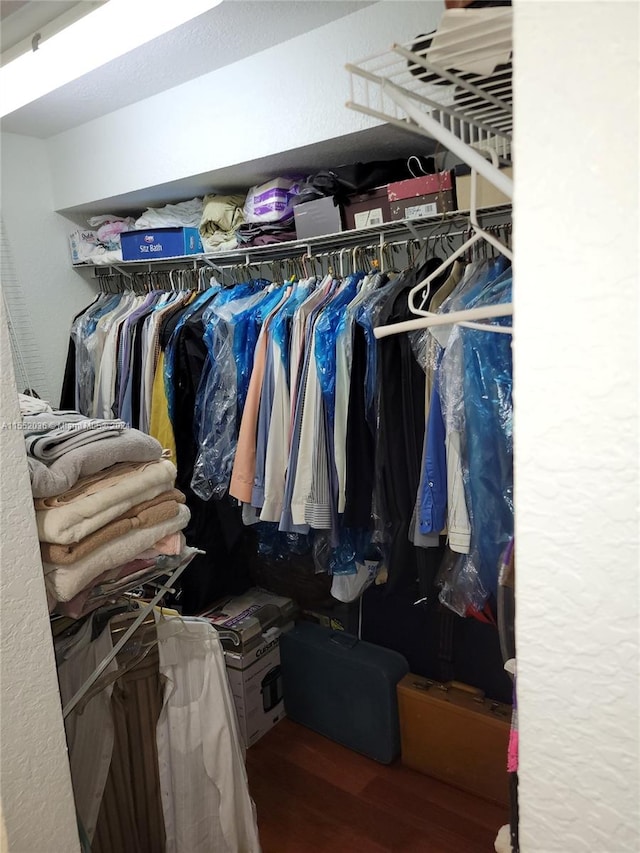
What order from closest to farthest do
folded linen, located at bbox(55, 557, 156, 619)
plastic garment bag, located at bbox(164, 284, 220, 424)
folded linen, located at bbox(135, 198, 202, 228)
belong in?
folded linen, located at bbox(55, 557, 156, 619) → plastic garment bag, located at bbox(164, 284, 220, 424) → folded linen, located at bbox(135, 198, 202, 228)

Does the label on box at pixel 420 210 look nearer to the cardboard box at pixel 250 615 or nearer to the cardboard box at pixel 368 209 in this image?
the cardboard box at pixel 368 209

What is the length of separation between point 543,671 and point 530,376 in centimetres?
28

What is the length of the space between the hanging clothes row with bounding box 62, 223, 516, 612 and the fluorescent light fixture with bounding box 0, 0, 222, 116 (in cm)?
86

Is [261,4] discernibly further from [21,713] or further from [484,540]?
[21,713]

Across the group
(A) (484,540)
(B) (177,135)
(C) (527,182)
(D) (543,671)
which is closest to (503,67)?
(C) (527,182)

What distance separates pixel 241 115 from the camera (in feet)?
6.97

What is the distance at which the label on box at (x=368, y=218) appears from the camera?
198cm

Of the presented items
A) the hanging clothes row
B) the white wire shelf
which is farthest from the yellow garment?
the white wire shelf

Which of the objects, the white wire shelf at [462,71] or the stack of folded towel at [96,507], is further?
the stack of folded towel at [96,507]

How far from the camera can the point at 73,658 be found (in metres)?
1.35

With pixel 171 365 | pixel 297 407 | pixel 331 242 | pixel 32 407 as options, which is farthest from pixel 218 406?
pixel 32 407

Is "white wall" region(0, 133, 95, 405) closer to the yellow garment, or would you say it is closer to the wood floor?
the yellow garment

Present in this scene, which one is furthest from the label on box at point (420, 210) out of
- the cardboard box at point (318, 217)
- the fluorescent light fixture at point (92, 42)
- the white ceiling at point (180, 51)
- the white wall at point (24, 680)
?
the white wall at point (24, 680)

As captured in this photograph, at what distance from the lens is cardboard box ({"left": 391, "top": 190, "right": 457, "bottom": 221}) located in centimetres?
183
